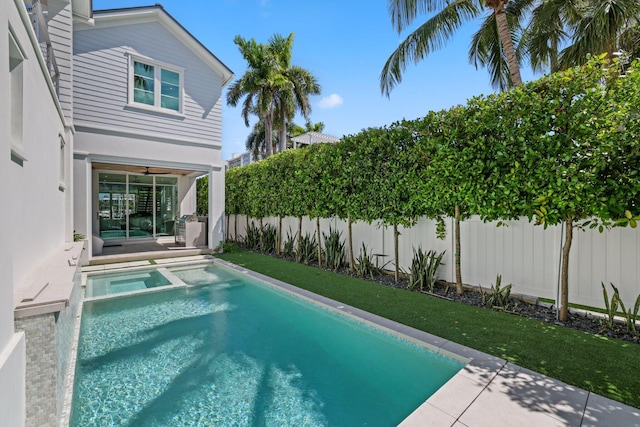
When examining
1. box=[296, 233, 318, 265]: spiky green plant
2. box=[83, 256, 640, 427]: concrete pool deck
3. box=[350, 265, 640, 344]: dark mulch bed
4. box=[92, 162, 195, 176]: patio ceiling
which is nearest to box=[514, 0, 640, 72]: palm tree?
box=[350, 265, 640, 344]: dark mulch bed

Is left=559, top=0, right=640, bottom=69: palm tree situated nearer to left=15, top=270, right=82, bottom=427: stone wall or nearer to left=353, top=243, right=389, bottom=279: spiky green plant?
left=353, top=243, right=389, bottom=279: spiky green plant

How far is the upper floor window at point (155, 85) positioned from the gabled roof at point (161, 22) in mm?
1156

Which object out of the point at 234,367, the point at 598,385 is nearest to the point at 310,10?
the point at 234,367

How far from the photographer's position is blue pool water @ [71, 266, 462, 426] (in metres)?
2.96

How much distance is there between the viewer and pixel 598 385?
296cm

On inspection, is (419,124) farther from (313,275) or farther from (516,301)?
(313,275)

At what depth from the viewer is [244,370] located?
374 centimetres

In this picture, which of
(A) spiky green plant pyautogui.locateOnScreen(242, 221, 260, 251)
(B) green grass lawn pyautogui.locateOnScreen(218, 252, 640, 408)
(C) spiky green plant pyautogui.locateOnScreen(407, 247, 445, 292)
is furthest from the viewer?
(A) spiky green plant pyautogui.locateOnScreen(242, 221, 260, 251)

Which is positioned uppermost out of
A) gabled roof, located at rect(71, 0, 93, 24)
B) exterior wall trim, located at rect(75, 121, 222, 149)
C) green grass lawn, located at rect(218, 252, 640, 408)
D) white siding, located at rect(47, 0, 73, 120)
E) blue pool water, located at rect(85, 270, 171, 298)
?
gabled roof, located at rect(71, 0, 93, 24)

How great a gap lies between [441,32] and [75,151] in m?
12.8

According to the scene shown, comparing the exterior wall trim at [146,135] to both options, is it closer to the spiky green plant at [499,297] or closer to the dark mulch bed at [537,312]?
the dark mulch bed at [537,312]

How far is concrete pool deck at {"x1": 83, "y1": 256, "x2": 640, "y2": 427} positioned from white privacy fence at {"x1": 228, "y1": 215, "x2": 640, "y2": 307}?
2.68 meters

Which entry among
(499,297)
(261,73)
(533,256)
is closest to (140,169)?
(261,73)

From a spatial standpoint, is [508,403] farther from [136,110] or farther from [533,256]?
[136,110]
